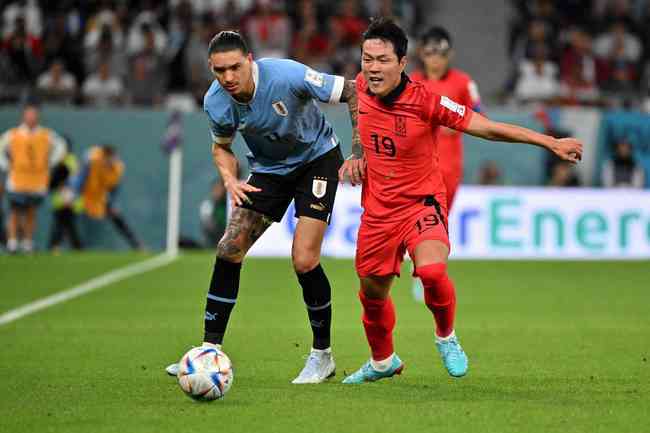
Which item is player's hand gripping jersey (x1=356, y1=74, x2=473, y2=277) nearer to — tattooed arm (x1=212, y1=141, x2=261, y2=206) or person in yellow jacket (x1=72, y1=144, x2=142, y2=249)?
tattooed arm (x1=212, y1=141, x2=261, y2=206)

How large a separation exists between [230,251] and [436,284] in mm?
1207

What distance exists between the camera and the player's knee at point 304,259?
734 centimetres

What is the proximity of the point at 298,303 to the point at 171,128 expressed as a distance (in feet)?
26.3

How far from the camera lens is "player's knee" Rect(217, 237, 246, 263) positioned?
7.31m

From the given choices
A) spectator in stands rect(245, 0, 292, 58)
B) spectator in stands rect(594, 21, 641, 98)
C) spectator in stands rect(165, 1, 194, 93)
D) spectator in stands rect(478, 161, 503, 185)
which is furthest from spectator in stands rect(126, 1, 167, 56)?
spectator in stands rect(594, 21, 641, 98)

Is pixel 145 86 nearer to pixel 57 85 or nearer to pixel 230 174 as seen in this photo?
pixel 57 85

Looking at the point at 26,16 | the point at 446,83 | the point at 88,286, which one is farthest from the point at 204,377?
the point at 26,16

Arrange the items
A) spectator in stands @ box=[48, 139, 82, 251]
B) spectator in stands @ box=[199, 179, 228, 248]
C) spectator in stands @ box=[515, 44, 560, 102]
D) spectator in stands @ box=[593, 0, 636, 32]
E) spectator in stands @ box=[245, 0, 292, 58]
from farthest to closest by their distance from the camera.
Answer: spectator in stands @ box=[593, 0, 636, 32] < spectator in stands @ box=[515, 44, 560, 102] < spectator in stands @ box=[245, 0, 292, 58] < spectator in stands @ box=[48, 139, 82, 251] < spectator in stands @ box=[199, 179, 228, 248]

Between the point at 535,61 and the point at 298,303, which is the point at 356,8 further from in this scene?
the point at 298,303

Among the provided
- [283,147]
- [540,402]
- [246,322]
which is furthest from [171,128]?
[540,402]

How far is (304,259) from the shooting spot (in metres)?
7.35

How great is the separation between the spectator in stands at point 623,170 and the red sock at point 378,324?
13.1 metres

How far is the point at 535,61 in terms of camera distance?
20859mm

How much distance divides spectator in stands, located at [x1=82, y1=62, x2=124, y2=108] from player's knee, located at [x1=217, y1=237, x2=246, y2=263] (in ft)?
43.7
